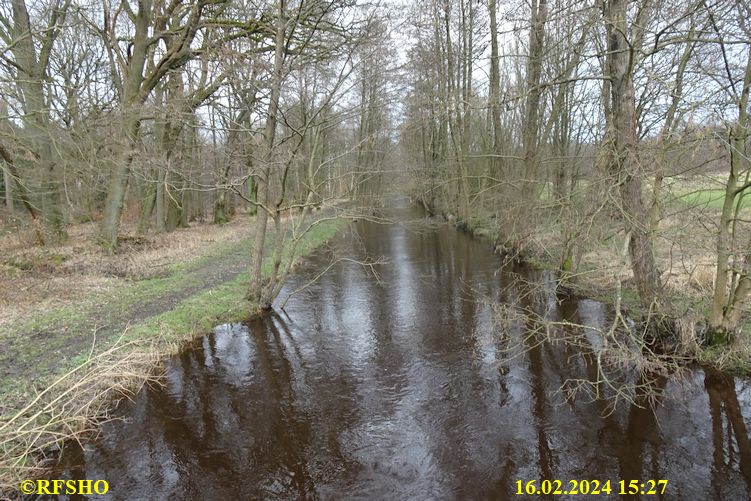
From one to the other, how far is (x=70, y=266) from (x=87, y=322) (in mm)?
5090

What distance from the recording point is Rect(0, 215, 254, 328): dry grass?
32.8 ft

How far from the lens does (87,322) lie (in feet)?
29.5

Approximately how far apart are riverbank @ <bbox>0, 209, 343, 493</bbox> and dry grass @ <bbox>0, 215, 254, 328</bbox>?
0.03 metres

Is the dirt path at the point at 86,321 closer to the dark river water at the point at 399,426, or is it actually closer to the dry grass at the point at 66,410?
the dry grass at the point at 66,410

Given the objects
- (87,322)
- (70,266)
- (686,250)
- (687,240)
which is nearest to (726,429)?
(687,240)

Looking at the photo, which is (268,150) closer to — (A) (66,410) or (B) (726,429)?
(A) (66,410)

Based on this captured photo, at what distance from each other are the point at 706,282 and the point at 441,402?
23.4ft

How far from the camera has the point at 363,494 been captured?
15.9 ft

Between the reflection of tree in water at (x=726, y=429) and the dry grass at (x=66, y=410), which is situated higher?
the dry grass at (x=66, y=410)

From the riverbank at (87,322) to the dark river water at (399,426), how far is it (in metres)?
0.49

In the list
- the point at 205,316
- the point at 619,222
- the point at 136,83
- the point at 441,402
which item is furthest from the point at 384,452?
the point at 136,83

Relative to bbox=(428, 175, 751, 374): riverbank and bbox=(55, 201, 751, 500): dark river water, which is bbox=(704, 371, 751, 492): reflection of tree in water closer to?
bbox=(55, 201, 751, 500): dark river water

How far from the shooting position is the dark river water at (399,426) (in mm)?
5016

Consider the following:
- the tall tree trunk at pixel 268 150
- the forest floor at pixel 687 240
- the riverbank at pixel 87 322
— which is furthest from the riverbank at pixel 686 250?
→ the riverbank at pixel 87 322
